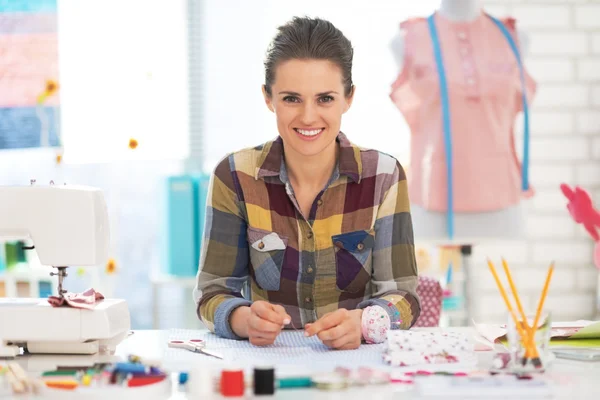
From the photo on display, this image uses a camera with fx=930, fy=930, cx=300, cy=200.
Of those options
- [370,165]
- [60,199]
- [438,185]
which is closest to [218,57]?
[438,185]

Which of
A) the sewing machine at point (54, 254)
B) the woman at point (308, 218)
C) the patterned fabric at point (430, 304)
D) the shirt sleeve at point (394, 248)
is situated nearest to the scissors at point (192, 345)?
the sewing machine at point (54, 254)

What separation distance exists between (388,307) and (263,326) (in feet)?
1.05

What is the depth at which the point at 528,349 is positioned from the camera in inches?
63.7

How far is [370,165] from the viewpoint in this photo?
2227 mm

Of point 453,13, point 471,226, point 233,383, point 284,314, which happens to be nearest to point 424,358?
Result: point 284,314

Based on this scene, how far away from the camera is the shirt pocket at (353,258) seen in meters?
2.18

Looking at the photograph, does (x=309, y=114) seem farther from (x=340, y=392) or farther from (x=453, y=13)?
(x=453, y=13)

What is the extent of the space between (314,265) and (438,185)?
147cm

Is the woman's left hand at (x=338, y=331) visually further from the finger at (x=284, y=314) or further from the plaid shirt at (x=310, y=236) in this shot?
the plaid shirt at (x=310, y=236)

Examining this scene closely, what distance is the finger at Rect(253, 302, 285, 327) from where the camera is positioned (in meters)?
Result: 1.85

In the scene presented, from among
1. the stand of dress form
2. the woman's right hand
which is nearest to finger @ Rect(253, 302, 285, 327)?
the woman's right hand

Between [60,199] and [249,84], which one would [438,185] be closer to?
[249,84]

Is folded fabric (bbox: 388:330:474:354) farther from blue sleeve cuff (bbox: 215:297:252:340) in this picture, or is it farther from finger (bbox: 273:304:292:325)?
blue sleeve cuff (bbox: 215:297:252:340)

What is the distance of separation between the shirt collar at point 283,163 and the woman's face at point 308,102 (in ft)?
0.30
